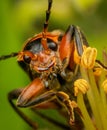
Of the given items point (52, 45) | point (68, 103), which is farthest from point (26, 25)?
point (68, 103)

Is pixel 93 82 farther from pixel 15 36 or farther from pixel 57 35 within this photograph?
pixel 15 36

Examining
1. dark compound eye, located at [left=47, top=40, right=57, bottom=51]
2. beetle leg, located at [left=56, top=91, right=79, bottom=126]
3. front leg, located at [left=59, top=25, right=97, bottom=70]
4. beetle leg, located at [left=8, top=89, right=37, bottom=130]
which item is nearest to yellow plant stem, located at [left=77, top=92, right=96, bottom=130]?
beetle leg, located at [left=56, top=91, right=79, bottom=126]

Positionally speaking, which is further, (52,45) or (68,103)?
(52,45)

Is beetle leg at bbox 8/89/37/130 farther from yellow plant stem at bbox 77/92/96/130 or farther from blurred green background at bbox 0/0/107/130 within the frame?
yellow plant stem at bbox 77/92/96/130

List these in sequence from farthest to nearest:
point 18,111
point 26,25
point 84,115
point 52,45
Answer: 1. point 26,25
2. point 18,111
3. point 52,45
4. point 84,115

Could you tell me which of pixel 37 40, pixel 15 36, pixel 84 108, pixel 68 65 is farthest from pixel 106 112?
pixel 15 36

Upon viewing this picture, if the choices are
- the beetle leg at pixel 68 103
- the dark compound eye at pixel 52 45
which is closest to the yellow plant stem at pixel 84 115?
the beetle leg at pixel 68 103

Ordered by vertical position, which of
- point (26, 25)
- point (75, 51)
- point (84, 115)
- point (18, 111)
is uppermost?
point (26, 25)

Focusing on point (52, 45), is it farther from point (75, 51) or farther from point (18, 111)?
point (18, 111)
